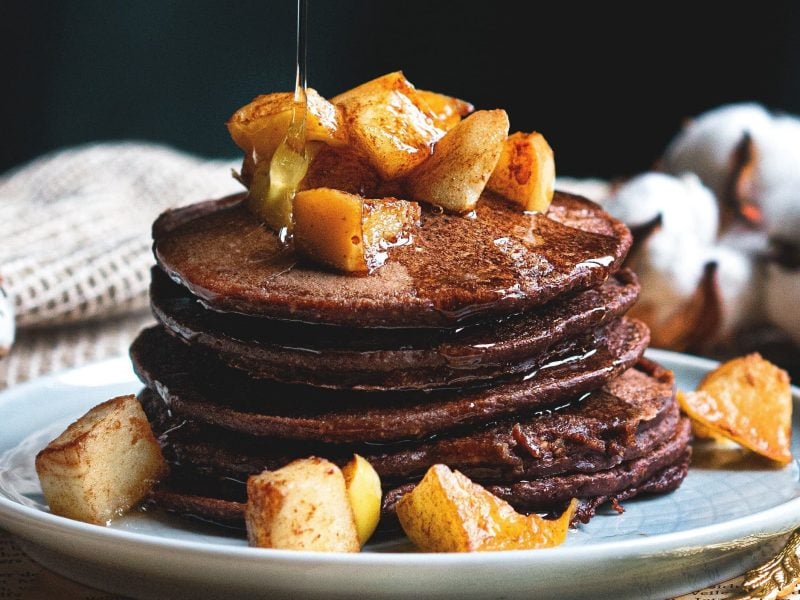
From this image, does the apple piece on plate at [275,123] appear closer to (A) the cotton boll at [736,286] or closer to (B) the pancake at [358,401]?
(B) the pancake at [358,401]

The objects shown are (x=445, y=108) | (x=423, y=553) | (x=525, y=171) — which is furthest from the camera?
(x=445, y=108)

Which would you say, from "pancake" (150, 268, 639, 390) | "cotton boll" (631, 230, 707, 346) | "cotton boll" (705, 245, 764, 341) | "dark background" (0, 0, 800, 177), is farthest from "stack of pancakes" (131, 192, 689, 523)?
"dark background" (0, 0, 800, 177)

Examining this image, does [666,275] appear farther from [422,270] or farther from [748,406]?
[422,270]

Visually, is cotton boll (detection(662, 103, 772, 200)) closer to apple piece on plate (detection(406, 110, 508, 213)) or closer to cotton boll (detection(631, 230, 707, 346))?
cotton boll (detection(631, 230, 707, 346))

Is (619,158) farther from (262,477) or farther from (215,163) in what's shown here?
(262,477)

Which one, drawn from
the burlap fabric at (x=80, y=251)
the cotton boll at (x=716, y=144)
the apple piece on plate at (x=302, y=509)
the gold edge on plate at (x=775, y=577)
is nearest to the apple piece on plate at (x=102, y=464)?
the apple piece on plate at (x=302, y=509)

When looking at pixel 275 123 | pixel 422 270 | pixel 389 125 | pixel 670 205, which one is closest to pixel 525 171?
pixel 389 125
